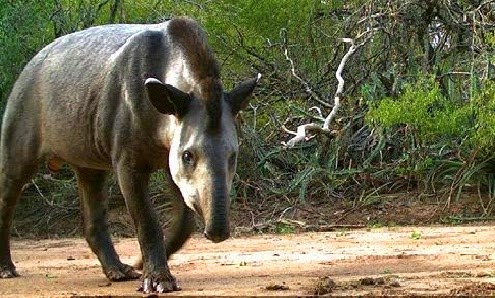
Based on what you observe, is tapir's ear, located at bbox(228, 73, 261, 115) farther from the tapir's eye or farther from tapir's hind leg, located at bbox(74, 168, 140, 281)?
tapir's hind leg, located at bbox(74, 168, 140, 281)

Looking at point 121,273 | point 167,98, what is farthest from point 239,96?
point 121,273

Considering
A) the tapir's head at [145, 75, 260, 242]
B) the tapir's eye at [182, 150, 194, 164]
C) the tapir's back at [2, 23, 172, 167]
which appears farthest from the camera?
the tapir's back at [2, 23, 172, 167]

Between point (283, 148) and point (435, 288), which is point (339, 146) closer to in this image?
point (283, 148)

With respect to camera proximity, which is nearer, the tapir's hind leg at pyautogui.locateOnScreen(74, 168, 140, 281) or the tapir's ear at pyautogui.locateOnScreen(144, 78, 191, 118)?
the tapir's ear at pyautogui.locateOnScreen(144, 78, 191, 118)

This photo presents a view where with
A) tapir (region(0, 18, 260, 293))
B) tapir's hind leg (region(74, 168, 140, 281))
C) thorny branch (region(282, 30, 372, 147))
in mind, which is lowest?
thorny branch (region(282, 30, 372, 147))

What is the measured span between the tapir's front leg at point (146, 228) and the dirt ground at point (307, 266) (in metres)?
0.12

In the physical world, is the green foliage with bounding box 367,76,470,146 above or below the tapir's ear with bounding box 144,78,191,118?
below

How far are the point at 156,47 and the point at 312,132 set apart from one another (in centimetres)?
656

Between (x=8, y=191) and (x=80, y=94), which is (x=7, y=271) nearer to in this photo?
(x=8, y=191)

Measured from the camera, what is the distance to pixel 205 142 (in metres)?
5.98

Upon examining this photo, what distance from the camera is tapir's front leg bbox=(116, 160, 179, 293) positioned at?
637 cm

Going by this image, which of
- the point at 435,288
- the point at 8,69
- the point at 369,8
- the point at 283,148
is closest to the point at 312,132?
the point at 283,148

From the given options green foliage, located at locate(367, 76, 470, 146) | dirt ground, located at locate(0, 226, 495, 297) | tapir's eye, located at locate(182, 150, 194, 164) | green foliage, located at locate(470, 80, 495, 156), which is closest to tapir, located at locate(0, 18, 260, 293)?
tapir's eye, located at locate(182, 150, 194, 164)

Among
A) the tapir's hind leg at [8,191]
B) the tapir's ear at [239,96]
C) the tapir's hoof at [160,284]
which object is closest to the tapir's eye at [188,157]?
the tapir's ear at [239,96]
